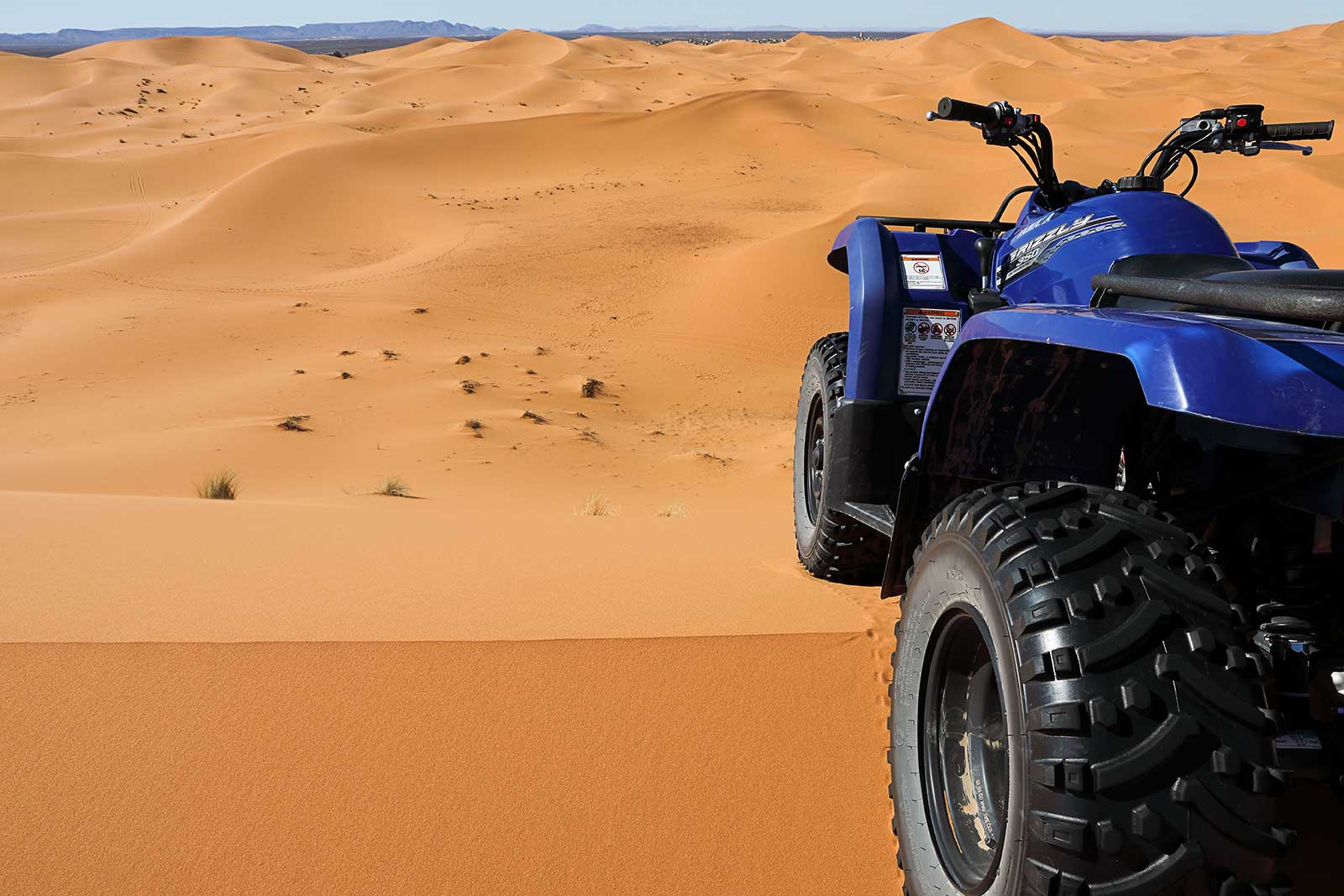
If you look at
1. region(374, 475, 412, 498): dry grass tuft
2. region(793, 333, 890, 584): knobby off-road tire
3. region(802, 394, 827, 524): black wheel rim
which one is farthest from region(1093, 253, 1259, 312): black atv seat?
region(374, 475, 412, 498): dry grass tuft

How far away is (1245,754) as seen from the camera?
1610 mm

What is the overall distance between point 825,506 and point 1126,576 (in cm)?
235

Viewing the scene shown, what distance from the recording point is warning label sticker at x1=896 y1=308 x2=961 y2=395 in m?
3.73

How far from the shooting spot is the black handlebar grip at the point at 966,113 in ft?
12.5

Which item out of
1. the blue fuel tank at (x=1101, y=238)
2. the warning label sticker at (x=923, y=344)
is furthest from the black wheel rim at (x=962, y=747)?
the warning label sticker at (x=923, y=344)

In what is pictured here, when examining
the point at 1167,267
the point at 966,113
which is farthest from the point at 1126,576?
the point at 966,113

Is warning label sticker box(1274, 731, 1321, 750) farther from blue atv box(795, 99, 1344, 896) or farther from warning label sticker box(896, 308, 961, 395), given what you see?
warning label sticker box(896, 308, 961, 395)

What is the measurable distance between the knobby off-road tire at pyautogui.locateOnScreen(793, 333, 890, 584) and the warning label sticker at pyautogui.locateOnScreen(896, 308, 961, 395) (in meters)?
0.33

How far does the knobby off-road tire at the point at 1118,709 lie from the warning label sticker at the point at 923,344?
173cm

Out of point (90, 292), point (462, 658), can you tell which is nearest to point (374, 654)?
point (462, 658)

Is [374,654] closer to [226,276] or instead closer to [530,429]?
[530,429]

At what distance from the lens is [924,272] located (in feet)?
12.7

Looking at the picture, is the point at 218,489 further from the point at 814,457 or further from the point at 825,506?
the point at 825,506

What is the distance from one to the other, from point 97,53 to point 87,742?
7992 cm
